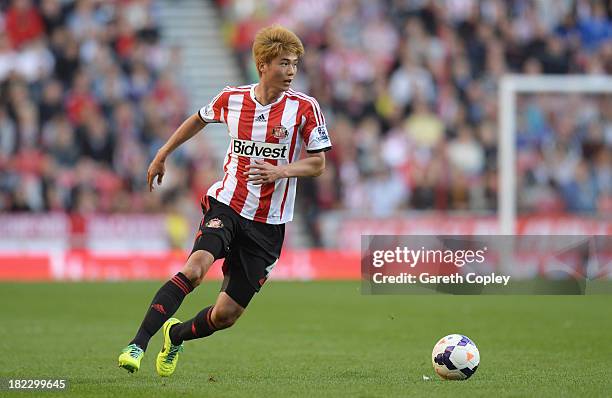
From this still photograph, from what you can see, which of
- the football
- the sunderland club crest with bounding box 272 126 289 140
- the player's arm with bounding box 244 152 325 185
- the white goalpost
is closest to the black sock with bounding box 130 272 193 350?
the player's arm with bounding box 244 152 325 185

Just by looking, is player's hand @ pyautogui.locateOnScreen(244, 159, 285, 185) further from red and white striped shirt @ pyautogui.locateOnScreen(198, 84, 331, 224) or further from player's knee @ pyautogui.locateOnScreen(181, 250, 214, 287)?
player's knee @ pyautogui.locateOnScreen(181, 250, 214, 287)

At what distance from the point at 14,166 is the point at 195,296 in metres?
5.21

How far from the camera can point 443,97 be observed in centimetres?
2375

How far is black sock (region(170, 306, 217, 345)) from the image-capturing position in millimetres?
8258

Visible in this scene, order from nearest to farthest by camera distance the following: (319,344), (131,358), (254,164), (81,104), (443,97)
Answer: (131,358), (254,164), (319,344), (81,104), (443,97)

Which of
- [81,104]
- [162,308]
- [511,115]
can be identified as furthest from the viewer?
[81,104]

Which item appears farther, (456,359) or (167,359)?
(167,359)

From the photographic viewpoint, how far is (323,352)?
33.5 feet

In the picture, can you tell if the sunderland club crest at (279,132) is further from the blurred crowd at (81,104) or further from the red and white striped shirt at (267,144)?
the blurred crowd at (81,104)

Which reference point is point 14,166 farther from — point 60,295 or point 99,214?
point 60,295

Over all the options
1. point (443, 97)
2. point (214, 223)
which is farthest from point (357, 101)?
point (214, 223)

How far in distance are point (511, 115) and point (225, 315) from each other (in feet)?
41.7

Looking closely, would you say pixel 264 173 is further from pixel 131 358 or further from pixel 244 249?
pixel 131 358

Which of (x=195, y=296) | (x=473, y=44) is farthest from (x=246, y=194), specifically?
(x=473, y=44)
